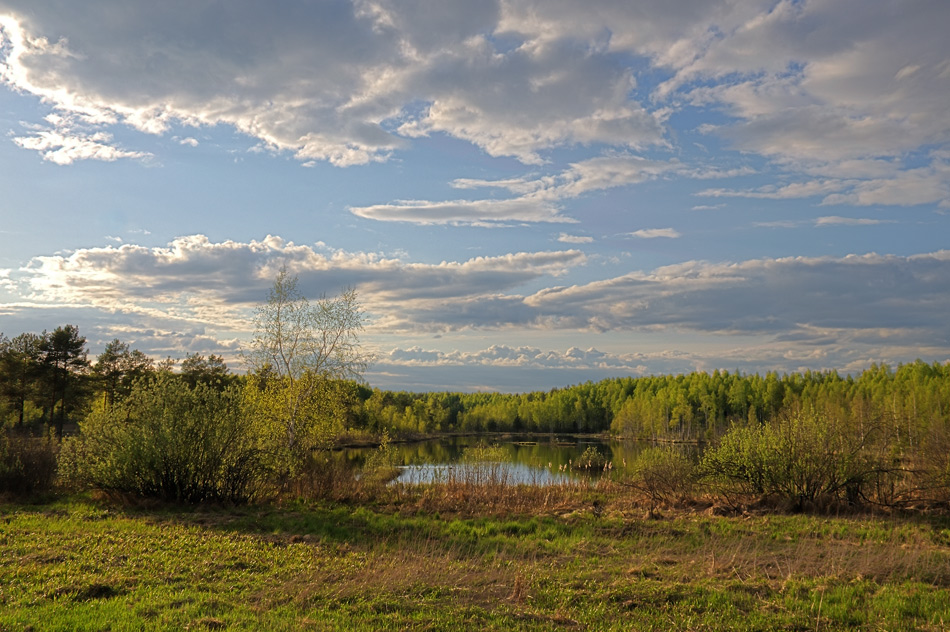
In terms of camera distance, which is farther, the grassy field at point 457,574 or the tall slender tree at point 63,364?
the tall slender tree at point 63,364

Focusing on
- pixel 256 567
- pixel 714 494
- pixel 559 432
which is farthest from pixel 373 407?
pixel 256 567

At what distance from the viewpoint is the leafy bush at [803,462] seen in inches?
770

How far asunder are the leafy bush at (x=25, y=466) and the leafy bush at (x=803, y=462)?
23144 millimetres

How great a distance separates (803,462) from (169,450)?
19780mm

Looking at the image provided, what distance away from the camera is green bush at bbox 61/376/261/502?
17.9 metres

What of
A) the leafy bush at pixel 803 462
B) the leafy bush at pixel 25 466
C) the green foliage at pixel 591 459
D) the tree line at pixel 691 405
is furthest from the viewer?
the tree line at pixel 691 405

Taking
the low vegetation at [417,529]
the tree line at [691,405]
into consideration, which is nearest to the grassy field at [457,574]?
the low vegetation at [417,529]

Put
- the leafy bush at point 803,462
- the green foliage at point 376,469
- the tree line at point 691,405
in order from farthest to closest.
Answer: the tree line at point 691,405 < the green foliage at point 376,469 < the leafy bush at point 803,462

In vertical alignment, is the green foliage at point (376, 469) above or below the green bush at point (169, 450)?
below

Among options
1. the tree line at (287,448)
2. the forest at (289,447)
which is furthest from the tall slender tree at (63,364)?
the tree line at (287,448)

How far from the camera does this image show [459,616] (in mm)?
7996

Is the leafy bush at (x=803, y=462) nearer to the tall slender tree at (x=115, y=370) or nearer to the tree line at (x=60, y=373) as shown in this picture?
the tree line at (x=60, y=373)

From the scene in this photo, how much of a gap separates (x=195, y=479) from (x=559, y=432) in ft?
430

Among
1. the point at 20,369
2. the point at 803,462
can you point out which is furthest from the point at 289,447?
the point at 20,369
